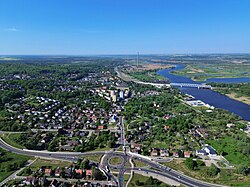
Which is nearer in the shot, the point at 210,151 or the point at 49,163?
the point at 49,163

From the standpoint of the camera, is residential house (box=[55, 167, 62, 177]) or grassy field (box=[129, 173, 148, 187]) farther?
residential house (box=[55, 167, 62, 177])

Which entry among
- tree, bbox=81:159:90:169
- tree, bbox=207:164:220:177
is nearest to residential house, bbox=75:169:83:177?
tree, bbox=81:159:90:169

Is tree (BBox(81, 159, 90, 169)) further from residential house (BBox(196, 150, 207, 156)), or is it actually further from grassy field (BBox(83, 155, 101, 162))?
residential house (BBox(196, 150, 207, 156))

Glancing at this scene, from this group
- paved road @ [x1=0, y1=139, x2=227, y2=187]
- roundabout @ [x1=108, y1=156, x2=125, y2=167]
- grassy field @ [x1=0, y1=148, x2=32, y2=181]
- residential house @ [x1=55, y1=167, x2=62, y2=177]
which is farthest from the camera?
roundabout @ [x1=108, y1=156, x2=125, y2=167]

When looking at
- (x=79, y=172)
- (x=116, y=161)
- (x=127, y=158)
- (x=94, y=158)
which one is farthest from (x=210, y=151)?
(x=79, y=172)

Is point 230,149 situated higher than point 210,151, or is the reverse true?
point 210,151

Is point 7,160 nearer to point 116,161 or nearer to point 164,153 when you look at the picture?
point 116,161

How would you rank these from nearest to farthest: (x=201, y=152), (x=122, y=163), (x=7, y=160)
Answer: (x=122, y=163)
(x=7, y=160)
(x=201, y=152)
